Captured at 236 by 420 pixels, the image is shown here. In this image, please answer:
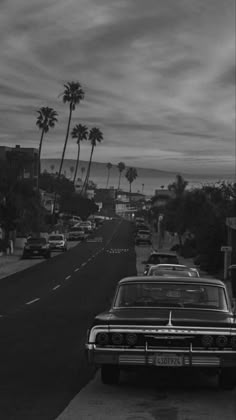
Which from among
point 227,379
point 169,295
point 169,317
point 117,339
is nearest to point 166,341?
point 169,317

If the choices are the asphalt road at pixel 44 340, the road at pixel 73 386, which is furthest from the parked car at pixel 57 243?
the road at pixel 73 386

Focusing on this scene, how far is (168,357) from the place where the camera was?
954 cm

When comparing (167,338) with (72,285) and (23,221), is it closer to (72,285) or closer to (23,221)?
(72,285)

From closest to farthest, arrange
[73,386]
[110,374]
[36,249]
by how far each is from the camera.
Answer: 1. [110,374]
2. [73,386]
3. [36,249]

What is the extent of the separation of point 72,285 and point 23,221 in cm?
3372

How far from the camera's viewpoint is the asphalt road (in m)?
9.59

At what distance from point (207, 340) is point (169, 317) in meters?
0.58

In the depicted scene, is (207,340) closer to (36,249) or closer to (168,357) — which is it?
(168,357)

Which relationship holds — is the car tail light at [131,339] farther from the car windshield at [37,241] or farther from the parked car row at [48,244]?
the car windshield at [37,241]

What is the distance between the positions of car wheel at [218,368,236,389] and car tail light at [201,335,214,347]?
0.55 meters

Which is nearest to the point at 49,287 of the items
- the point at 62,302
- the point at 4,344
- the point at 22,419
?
the point at 62,302

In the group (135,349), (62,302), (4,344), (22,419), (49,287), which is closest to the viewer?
(22,419)

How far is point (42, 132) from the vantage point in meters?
107

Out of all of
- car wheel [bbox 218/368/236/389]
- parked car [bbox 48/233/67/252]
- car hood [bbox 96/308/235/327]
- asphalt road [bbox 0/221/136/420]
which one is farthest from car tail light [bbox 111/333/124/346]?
parked car [bbox 48/233/67/252]
